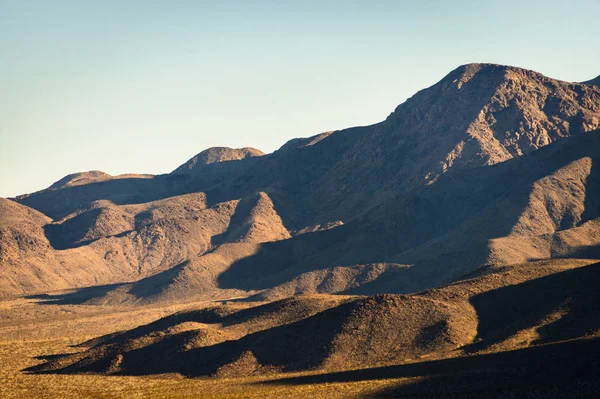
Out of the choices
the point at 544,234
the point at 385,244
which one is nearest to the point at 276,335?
the point at 544,234

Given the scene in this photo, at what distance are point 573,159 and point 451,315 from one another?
330 feet

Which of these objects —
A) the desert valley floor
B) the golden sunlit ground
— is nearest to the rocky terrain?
the desert valley floor

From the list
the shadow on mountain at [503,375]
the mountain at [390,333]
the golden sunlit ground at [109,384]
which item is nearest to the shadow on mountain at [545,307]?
the mountain at [390,333]

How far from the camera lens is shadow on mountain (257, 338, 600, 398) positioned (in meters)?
58.8

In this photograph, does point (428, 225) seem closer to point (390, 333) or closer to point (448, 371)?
point (390, 333)

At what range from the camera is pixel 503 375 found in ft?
207

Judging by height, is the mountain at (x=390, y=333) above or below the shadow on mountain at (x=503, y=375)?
above

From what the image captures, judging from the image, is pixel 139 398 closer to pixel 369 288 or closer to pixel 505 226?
pixel 369 288

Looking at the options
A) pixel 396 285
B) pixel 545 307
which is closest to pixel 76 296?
→ pixel 396 285

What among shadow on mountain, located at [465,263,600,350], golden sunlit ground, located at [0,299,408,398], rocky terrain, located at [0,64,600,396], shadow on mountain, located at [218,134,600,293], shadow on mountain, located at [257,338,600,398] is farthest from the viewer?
shadow on mountain, located at [218,134,600,293]

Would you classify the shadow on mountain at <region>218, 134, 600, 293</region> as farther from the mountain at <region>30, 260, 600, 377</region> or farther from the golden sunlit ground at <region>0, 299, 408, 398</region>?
the golden sunlit ground at <region>0, 299, 408, 398</region>

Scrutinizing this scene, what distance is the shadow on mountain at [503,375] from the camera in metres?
58.8

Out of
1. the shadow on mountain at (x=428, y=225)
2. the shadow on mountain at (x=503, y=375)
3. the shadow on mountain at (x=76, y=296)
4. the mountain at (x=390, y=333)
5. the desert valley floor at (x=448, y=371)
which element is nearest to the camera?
the shadow on mountain at (x=503, y=375)

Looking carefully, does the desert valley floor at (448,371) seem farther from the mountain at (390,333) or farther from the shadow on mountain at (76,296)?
the shadow on mountain at (76,296)
